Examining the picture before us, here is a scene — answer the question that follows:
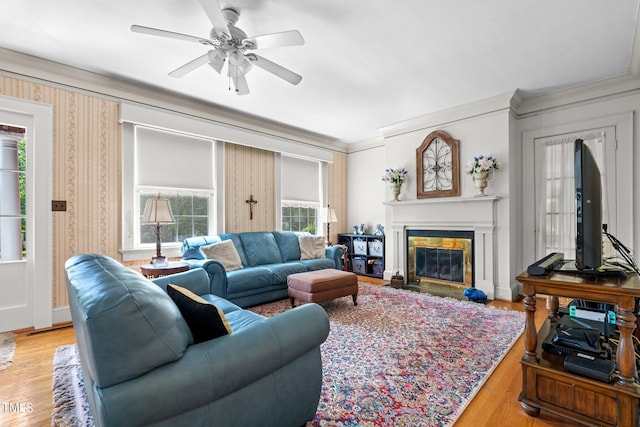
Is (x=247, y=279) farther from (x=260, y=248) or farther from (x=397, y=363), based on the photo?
(x=397, y=363)

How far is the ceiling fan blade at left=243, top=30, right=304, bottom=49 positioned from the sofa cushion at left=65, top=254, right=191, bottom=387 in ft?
6.17

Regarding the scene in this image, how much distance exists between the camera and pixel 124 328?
996 mm

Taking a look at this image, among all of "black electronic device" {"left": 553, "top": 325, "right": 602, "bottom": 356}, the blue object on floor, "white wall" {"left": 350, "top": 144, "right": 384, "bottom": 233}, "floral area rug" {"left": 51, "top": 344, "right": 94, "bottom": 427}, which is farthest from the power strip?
"white wall" {"left": 350, "top": 144, "right": 384, "bottom": 233}

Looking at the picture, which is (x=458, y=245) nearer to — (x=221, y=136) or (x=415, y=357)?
(x=415, y=357)

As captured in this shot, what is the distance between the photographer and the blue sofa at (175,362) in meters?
0.98

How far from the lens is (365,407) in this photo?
1.77m

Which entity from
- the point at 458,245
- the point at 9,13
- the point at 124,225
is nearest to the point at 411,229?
the point at 458,245

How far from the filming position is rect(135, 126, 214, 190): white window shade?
3.80 m

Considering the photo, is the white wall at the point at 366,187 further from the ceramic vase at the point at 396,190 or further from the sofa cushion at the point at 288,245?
the sofa cushion at the point at 288,245

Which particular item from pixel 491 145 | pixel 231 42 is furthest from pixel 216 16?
pixel 491 145

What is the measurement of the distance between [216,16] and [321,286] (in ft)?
8.51

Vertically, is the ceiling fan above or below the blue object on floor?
above

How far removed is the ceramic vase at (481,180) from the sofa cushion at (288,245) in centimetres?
270

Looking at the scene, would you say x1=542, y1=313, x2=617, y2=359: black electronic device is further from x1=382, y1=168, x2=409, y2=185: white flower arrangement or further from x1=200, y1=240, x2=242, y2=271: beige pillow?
x1=382, y1=168, x2=409, y2=185: white flower arrangement
